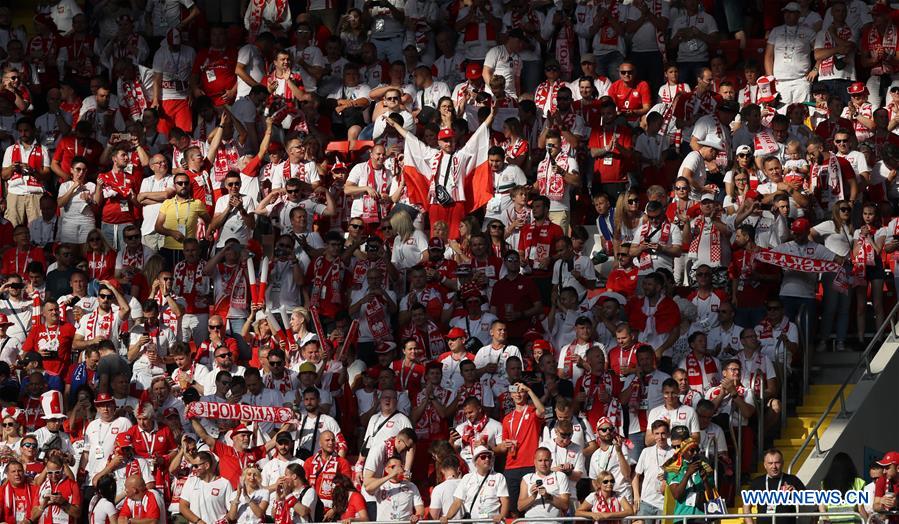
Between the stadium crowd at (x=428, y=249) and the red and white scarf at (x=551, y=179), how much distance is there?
0.04 metres

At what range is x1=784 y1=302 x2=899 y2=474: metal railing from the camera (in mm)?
22156

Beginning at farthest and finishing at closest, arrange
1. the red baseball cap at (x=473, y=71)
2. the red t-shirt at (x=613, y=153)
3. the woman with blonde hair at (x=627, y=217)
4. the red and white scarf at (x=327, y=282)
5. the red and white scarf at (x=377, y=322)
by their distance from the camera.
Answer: the red baseball cap at (x=473, y=71)
the red t-shirt at (x=613, y=153)
the woman with blonde hair at (x=627, y=217)
the red and white scarf at (x=327, y=282)
the red and white scarf at (x=377, y=322)

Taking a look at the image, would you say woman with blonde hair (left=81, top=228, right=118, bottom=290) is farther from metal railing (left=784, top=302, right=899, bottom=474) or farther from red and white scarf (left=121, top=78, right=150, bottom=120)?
metal railing (left=784, top=302, right=899, bottom=474)

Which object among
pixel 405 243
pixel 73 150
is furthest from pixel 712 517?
pixel 73 150

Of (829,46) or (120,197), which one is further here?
(829,46)

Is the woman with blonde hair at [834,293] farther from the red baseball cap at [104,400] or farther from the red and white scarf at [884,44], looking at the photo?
the red baseball cap at [104,400]

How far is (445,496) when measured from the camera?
69.4 ft

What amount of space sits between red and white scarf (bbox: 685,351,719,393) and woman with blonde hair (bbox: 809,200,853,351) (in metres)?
2.09

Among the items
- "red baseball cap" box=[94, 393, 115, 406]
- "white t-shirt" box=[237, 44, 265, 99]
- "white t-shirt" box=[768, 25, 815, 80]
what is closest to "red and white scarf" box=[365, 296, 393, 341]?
"red baseball cap" box=[94, 393, 115, 406]

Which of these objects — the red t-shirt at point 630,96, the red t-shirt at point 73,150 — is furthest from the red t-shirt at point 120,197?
the red t-shirt at point 630,96

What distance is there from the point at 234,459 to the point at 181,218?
451cm

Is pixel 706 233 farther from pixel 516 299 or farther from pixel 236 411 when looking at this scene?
pixel 236 411

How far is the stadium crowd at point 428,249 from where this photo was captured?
71.8 feet

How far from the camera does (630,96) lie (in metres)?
27.6
